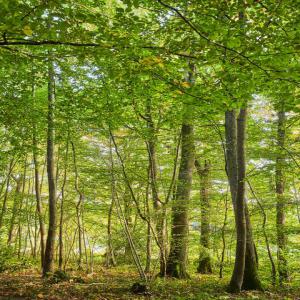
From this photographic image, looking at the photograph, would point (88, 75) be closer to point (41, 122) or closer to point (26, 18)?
point (41, 122)

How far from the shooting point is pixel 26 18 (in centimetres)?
377

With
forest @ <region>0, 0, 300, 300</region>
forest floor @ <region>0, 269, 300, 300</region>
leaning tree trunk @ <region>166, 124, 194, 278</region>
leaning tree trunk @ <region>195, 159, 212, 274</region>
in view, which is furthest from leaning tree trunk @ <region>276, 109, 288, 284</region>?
leaning tree trunk @ <region>195, 159, 212, 274</region>

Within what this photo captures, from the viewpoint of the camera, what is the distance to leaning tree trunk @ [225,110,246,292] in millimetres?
8164

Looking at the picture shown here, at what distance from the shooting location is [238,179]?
840cm

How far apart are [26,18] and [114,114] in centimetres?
383

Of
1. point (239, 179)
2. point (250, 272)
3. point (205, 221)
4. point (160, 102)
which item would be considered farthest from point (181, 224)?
point (160, 102)

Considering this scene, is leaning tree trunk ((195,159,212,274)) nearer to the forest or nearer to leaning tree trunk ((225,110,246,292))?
the forest

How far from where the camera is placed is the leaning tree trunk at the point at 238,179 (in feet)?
26.8

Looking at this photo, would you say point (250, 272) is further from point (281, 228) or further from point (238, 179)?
point (238, 179)

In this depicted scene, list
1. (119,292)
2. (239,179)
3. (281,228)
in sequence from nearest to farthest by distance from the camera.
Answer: (119,292) → (239,179) → (281,228)

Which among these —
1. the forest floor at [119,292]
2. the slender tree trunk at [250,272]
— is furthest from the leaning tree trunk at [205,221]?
the forest floor at [119,292]

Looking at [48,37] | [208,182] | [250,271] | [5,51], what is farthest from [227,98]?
[208,182]

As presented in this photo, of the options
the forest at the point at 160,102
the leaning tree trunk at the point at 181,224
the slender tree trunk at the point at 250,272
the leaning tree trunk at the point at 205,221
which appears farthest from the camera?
the leaning tree trunk at the point at 205,221

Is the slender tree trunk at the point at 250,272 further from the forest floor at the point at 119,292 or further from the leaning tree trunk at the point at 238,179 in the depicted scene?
the leaning tree trunk at the point at 238,179
